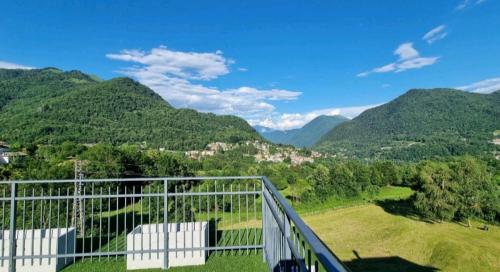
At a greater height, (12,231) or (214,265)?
(12,231)

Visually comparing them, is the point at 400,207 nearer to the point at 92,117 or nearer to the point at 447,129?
the point at 92,117

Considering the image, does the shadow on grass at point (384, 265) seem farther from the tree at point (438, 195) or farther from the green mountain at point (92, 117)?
the green mountain at point (92, 117)

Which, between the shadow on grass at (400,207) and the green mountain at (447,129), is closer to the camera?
the shadow on grass at (400,207)

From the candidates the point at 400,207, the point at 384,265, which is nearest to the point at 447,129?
the point at 400,207

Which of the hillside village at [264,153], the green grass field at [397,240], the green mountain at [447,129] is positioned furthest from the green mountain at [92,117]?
the green mountain at [447,129]

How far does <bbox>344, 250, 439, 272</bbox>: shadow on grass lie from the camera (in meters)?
22.7

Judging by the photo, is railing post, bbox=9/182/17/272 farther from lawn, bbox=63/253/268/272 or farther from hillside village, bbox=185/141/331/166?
hillside village, bbox=185/141/331/166

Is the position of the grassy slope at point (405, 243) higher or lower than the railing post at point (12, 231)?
lower

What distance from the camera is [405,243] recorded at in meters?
29.0

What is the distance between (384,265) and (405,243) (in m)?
6.83

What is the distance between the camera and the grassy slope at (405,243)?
24.2 metres

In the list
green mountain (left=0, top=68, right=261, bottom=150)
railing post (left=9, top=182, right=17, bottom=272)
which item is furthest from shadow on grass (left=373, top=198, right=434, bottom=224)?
green mountain (left=0, top=68, right=261, bottom=150)

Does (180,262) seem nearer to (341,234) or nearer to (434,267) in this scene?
(434,267)

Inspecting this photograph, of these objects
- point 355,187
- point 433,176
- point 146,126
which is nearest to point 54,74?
point 146,126
